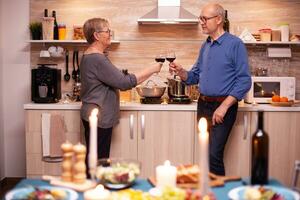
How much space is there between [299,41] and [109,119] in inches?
78.8

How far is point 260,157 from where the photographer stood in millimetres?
1803

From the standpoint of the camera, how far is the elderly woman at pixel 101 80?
10.4ft

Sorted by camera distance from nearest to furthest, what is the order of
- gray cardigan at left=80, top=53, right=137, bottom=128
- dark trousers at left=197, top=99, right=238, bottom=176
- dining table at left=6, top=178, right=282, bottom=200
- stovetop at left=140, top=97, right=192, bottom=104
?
1. dining table at left=6, top=178, right=282, bottom=200
2. gray cardigan at left=80, top=53, right=137, bottom=128
3. dark trousers at left=197, top=99, right=238, bottom=176
4. stovetop at left=140, top=97, right=192, bottom=104

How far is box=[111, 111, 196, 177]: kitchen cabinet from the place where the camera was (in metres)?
3.91

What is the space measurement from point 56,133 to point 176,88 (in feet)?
3.67

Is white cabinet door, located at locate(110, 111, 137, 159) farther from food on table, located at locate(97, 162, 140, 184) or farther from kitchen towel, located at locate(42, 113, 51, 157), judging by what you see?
food on table, located at locate(97, 162, 140, 184)

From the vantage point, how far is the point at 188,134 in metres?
3.94

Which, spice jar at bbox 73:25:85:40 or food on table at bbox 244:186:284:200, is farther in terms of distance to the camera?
spice jar at bbox 73:25:85:40

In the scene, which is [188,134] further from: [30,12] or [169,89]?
[30,12]

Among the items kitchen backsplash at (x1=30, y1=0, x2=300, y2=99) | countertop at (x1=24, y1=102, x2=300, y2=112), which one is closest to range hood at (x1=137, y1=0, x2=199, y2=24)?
kitchen backsplash at (x1=30, y1=0, x2=300, y2=99)

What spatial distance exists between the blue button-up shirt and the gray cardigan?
1.82ft

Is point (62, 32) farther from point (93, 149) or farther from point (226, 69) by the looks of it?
point (93, 149)

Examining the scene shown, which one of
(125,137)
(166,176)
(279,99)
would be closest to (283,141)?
(279,99)

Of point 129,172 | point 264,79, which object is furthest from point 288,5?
point 129,172
